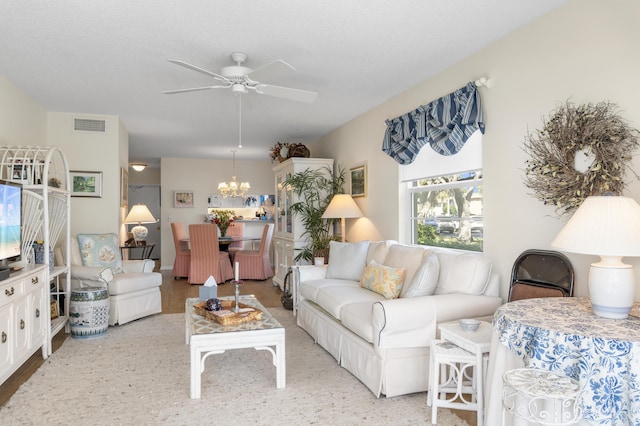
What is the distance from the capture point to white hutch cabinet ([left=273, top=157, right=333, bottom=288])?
21.1ft

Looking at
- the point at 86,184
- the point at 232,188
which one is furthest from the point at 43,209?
the point at 232,188

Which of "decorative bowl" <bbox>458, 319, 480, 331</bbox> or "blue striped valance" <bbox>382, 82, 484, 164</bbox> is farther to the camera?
"blue striped valance" <bbox>382, 82, 484, 164</bbox>

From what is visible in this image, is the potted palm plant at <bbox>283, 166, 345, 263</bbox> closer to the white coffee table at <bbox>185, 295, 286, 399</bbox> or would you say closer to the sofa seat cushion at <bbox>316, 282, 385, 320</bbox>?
the sofa seat cushion at <bbox>316, 282, 385, 320</bbox>

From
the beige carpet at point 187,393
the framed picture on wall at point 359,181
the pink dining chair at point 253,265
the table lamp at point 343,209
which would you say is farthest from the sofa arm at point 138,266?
the framed picture on wall at point 359,181

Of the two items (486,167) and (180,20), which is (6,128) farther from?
(486,167)

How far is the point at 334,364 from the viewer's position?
3520 millimetres

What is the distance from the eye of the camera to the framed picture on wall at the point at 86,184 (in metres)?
5.50

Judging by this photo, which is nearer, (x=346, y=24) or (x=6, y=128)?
(x=346, y=24)

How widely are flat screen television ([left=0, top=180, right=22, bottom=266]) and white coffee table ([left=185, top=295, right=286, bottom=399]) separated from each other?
144 centimetres

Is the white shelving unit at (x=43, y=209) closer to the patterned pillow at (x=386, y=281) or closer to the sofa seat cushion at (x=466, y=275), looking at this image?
the patterned pillow at (x=386, y=281)

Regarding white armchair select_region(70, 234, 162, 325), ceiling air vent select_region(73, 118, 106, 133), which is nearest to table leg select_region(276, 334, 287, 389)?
white armchair select_region(70, 234, 162, 325)

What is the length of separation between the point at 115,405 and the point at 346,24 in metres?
2.84

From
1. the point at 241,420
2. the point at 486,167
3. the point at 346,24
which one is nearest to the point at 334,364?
the point at 241,420

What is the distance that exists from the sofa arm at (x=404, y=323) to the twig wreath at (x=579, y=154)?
1.02 m
